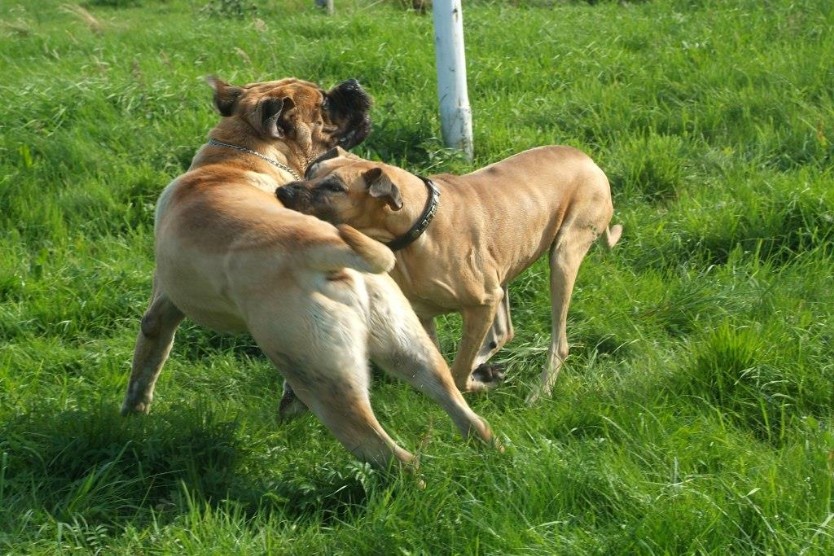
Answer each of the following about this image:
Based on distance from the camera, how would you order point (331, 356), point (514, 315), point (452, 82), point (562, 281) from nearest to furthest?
point (331, 356) → point (562, 281) → point (514, 315) → point (452, 82)

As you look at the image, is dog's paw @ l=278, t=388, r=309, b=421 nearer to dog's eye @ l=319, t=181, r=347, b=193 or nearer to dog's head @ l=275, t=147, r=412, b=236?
dog's head @ l=275, t=147, r=412, b=236

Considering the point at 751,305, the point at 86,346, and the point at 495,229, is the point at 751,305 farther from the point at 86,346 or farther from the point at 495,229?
the point at 86,346

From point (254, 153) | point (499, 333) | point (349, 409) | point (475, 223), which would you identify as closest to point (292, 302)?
point (349, 409)

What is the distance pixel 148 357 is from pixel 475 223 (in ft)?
5.75

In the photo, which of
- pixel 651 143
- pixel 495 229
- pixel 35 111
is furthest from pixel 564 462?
pixel 35 111

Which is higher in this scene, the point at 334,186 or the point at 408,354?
the point at 334,186

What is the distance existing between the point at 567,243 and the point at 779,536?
2.75m

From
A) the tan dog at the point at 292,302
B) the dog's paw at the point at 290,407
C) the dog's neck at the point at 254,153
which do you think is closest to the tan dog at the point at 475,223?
the dog's neck at the point at 254,153

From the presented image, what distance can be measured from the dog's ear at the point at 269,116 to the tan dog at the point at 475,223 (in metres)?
0.29

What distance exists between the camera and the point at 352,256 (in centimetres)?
404

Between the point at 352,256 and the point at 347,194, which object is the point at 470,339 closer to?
the point at 347,194

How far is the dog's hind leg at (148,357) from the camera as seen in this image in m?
5.13

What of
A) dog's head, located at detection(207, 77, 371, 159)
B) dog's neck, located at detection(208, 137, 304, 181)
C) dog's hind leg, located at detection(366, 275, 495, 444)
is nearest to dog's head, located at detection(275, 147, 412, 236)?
dog's neck, located at detection(208, 137, 304, 181)

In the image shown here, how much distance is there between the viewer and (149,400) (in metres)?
5.21
